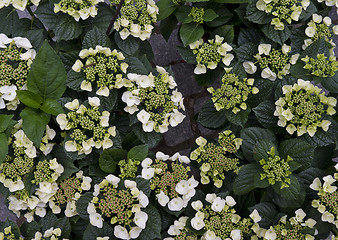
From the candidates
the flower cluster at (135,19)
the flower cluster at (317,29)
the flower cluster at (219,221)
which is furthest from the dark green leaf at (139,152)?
the flower cluster at (317,29)

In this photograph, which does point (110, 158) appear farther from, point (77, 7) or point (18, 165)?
point (77, 7)

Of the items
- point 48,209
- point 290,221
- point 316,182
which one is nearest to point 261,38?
point 316,182

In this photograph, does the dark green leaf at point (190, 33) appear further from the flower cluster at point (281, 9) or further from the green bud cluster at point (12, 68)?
the green bud cluster at point (12, 68)

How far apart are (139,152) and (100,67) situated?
0.29m

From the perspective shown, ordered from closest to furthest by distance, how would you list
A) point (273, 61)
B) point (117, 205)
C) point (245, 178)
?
point (117, 205) → point (245, 178) → point (273, 61)

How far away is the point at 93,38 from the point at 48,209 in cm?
59

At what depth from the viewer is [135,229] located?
3.59 ft

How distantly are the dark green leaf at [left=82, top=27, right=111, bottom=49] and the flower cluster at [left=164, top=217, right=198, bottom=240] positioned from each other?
2.04 ft

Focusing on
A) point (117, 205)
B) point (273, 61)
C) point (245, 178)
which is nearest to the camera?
point (117, 205)

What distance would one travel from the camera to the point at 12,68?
3.64 ft

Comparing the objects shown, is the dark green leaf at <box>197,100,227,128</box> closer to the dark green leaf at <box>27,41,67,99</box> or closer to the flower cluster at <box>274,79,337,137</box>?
the flower cluster at <box>274,79,337,137</box>

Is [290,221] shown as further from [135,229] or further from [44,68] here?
[44,68]

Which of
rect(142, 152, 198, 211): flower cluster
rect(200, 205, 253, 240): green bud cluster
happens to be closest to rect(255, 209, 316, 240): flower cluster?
rect(200, 205, 253, 240): green bud cluster

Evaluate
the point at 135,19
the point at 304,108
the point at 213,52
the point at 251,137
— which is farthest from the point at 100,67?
the point at 304,108
